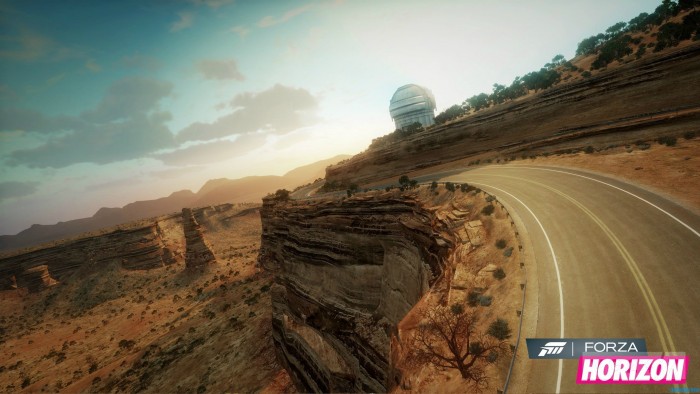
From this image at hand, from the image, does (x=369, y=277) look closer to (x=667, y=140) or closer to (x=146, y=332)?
(x=667, y=140)

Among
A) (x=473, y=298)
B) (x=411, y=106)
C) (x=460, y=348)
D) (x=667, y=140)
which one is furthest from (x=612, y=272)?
(x=411, y=106)

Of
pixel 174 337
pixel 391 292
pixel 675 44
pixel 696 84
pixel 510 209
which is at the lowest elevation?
pixel 174 337

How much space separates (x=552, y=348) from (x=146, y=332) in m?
51.1

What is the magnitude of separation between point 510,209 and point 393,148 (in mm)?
34498

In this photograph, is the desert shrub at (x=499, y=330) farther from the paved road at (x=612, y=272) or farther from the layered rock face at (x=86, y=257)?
the layered rock face at (x=86, y=257)

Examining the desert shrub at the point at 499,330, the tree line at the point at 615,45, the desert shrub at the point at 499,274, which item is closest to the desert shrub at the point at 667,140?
the tree line at the point at 615,45

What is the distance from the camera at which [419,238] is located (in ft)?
65.9

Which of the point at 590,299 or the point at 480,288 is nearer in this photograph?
the point at 590,299

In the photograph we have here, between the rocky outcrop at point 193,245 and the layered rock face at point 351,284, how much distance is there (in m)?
35.5

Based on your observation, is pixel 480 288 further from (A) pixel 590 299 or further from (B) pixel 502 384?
(B) pixel 502 384

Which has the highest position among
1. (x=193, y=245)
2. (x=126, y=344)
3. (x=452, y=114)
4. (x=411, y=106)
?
(x=411, y=106)

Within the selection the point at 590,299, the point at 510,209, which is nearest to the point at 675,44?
the point at 510,209

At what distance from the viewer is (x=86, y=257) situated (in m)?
73.8

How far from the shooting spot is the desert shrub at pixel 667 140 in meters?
26.5
